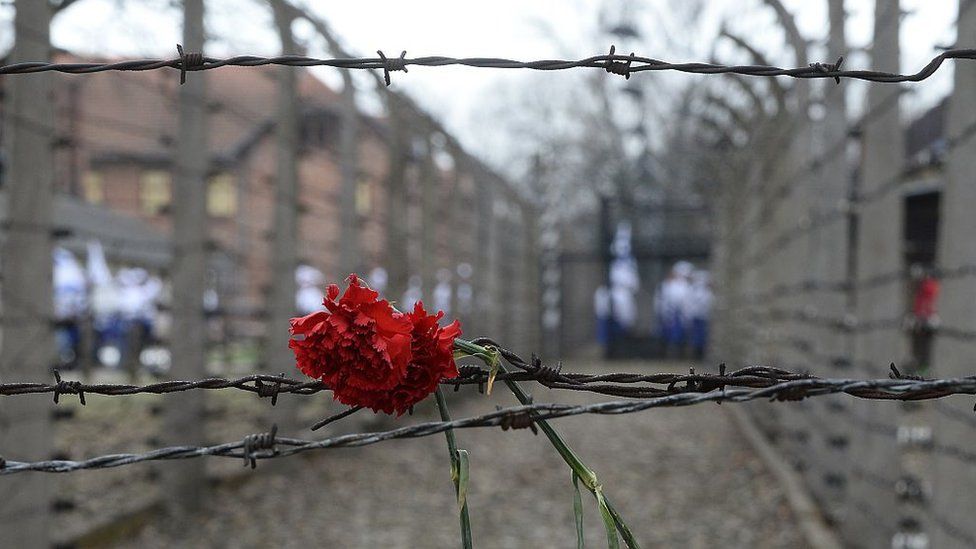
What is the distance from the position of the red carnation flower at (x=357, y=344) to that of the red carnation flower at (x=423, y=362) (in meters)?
0.02

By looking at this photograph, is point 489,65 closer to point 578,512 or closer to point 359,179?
point 578,512

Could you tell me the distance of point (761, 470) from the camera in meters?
7.18

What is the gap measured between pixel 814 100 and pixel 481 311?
706cm

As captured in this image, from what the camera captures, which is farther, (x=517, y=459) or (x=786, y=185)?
(x=517, y=459)

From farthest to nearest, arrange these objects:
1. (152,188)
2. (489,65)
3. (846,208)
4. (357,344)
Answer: (152,188) < (846,208) < (489,65) < (357,344)

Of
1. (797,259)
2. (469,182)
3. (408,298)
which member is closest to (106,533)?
(797,259)

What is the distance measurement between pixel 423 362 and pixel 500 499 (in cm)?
500

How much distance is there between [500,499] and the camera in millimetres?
6203

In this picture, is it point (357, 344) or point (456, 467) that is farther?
point (456, 467)

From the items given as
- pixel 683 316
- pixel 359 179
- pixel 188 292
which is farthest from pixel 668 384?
pixel 683 316

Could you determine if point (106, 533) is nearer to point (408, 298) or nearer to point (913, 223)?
point (408, 298)

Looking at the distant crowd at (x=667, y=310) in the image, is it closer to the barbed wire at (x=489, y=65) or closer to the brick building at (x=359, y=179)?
the brick building at (x=359, y=179)

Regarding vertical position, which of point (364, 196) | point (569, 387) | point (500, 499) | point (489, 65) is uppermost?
point (364, 196)

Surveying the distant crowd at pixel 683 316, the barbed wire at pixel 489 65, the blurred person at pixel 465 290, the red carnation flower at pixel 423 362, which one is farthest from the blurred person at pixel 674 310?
the red carnation flower at pixel 423 362
